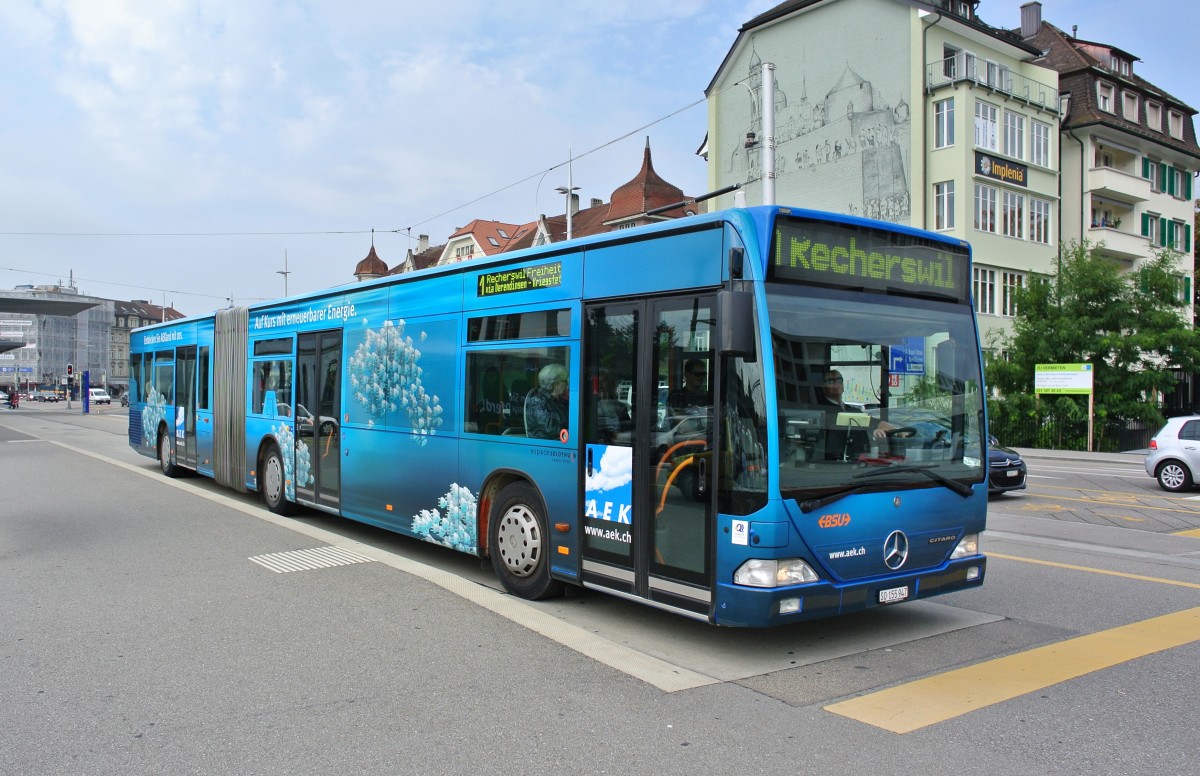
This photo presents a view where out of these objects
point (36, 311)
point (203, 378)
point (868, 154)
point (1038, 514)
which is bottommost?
point (1038, 514)

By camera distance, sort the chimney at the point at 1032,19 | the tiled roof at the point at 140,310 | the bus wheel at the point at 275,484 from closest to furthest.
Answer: the bus wheel at the point at 275,484 < the chimney at the point at 1032,19 < the tiled roof at the point at 140,310

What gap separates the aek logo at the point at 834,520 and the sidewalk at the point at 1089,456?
23286 millimetres

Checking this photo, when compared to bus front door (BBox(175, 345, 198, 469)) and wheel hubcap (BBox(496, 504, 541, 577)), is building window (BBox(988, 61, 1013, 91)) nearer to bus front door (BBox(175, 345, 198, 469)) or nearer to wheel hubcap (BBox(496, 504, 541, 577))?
bus front door (BBox(175, 345, 198, 469))

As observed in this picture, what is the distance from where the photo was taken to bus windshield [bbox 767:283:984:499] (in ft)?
18.0

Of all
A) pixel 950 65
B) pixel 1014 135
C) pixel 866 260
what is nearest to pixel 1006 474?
pixel 866 260

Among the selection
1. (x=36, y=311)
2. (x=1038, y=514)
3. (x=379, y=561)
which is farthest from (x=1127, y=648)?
(x=36, y=311)

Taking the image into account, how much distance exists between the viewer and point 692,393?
5766 mm

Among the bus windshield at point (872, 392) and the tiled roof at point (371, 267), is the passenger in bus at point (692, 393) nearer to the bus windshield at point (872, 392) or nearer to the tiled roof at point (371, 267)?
the bus windshield at point (872, 392)

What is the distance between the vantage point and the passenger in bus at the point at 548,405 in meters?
6.89

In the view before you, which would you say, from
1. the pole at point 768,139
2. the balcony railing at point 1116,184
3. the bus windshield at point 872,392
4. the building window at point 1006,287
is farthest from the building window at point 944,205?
the bus windshield at point 872,392

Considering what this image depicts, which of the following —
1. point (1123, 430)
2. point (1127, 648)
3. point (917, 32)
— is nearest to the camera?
point (1127, 648)

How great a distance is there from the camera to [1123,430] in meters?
28.9

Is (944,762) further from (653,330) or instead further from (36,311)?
(36,311)

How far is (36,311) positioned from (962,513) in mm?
72063
